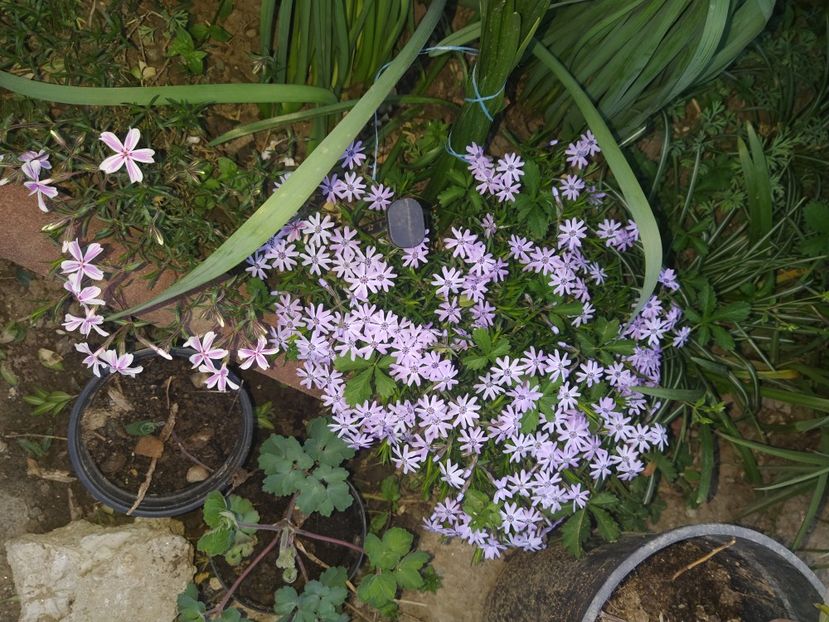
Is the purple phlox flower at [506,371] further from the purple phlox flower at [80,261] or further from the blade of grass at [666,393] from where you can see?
the purple phlox flower at [80,261]

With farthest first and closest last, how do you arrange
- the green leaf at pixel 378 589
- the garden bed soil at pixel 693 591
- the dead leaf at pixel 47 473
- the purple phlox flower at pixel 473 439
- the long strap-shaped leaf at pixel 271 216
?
1. the dead leaf at pixel 47 473
2. the green leaf at pixel 378 589
3. the garden bed soil at pixel 693 591
4. the purple phlox flower at pixel 473 439
5. the long strap-shaped leaf at pixel 271 216

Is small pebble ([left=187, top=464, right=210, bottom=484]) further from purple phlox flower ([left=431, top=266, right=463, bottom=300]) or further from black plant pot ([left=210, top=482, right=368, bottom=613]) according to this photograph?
purple phlox flower ([left=431, top=266, right=463, bottom=300])

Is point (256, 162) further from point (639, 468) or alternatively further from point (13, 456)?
point (639, 468)

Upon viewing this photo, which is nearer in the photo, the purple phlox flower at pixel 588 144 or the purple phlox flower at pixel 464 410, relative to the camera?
the purple phlox flower at pixel 464 410

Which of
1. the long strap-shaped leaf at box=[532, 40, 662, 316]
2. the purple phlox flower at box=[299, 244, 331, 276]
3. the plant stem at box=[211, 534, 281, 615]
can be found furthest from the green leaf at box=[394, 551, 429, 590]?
the long strap-shaped leaf at box=[532, 40, 662, 316]

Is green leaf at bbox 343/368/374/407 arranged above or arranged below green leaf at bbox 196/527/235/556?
above

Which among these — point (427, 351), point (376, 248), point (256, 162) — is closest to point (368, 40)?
point (256, 162)

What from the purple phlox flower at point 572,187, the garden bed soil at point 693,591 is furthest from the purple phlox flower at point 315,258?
the garden bed soil at point 693,591
